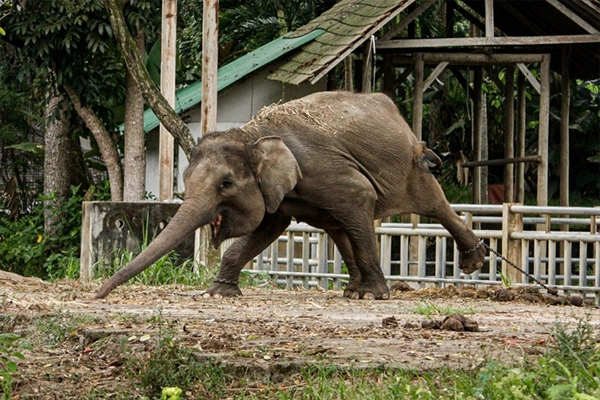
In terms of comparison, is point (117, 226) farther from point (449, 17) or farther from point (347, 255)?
point (449, 17)

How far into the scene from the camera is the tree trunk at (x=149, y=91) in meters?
13.6

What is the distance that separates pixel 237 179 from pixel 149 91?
4466 millimetres

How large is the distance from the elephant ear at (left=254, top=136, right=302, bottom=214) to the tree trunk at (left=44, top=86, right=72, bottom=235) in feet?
31.9

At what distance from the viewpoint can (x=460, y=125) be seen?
940 inches

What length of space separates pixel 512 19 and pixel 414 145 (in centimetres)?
891

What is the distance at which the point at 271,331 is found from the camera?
725 cm

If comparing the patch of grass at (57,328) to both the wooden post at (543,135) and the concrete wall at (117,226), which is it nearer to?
the concrete wall at (117,226)

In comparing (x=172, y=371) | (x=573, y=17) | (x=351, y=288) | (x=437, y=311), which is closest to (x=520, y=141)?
(x=573, y=17)

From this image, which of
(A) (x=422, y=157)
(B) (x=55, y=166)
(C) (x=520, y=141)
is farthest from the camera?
(C) (x=520, y=141)

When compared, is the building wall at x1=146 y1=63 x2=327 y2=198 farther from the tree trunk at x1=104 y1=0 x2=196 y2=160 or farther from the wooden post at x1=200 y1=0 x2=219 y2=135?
the wooden post at x1=200 y1=0 x2=219 y2=135

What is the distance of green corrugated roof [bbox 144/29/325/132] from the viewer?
17.9 meters

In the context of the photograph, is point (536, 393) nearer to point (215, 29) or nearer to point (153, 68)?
point (215, 29)

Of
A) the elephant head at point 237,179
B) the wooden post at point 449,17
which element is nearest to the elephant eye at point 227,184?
the elephant head at point 237,179

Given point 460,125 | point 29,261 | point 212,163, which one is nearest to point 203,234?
point 212,163
